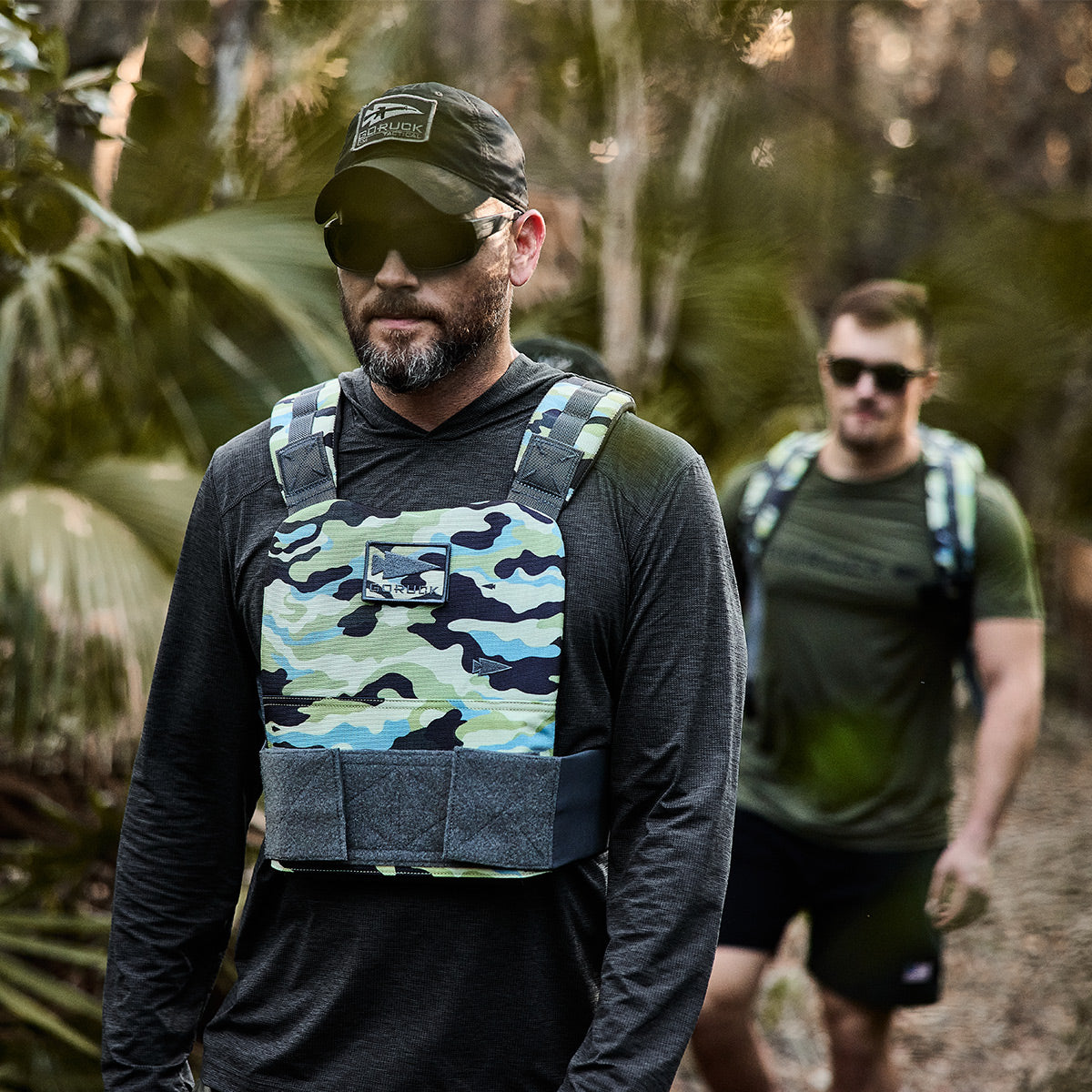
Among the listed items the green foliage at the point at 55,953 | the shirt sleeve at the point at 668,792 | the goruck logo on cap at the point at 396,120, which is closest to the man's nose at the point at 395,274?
the goruck logo on cap at the point at 396,120

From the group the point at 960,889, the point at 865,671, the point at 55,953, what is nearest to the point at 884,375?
the point at 865,671

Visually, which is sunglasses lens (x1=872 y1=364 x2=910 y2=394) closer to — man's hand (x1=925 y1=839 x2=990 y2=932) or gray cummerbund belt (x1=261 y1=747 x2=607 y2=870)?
man's hand (x1=925 y1=839 x2=990 y2=932)

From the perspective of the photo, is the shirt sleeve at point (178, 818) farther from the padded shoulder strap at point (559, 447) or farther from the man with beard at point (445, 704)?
the padded shoulder strap at point (559, 447)

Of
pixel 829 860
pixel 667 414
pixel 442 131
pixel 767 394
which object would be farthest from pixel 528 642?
pixel 767 394

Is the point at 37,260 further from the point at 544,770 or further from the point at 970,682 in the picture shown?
the point at 970,682

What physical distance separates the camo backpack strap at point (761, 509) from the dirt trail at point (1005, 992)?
1199 millimetres

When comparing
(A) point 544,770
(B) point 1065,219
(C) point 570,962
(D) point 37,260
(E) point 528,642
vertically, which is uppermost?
(B) point 1065,219

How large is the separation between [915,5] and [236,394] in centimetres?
804

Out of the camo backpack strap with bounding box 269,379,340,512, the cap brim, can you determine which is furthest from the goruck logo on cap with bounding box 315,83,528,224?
the camo backpack strap with bounding box 269,379,340,512

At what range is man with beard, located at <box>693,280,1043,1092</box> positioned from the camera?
2.88m

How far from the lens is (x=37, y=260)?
2791 millimetres

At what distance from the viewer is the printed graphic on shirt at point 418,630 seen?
1.48 metres

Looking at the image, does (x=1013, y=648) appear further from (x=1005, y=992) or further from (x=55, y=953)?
(x=1005, y=992)

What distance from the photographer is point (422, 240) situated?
5.03 feet
